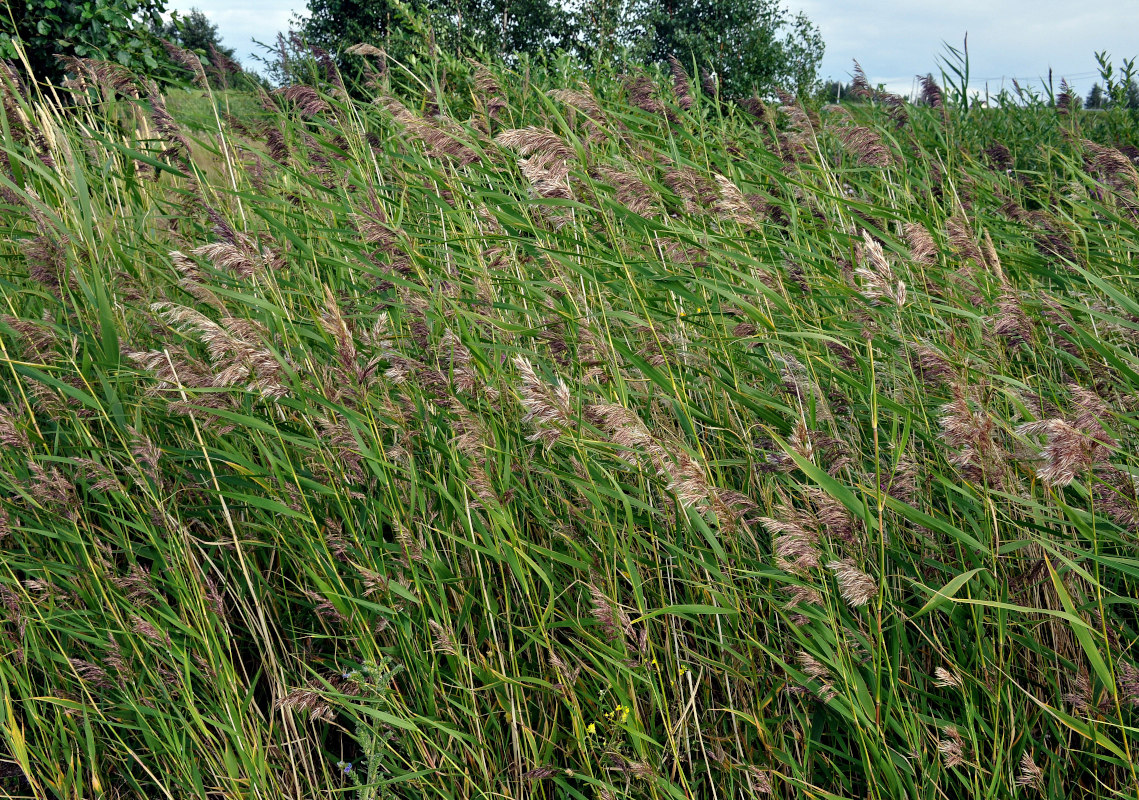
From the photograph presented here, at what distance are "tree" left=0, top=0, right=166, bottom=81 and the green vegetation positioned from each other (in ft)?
19.4

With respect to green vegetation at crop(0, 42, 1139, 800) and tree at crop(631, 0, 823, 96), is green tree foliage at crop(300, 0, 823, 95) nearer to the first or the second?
tree at crop(631, 0, 823, 96)

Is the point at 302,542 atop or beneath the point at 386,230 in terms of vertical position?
beneath

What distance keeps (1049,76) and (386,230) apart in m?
3.82

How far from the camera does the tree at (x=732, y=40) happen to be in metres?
15.6

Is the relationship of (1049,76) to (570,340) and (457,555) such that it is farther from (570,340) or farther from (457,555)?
(457,555)

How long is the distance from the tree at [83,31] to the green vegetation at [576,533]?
5.92 metres

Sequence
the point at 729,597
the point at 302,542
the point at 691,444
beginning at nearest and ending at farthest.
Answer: the point at 729,597 < the point at 302,542 < the point at 691,444

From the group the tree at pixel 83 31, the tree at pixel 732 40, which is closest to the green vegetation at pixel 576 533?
the tree at pixel 83 31

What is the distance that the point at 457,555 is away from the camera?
1.93 meters

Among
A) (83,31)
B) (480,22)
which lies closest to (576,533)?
(83,31)

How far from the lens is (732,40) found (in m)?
18.0

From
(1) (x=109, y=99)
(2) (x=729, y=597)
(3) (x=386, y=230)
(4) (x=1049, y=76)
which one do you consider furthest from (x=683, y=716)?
(4) (x=1049, y=76)

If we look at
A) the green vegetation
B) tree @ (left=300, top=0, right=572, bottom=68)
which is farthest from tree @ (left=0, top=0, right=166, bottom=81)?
tree @ (left=300, top=0, right=572, bottom=68)

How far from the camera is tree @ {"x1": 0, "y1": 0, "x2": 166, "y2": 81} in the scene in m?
6.98
